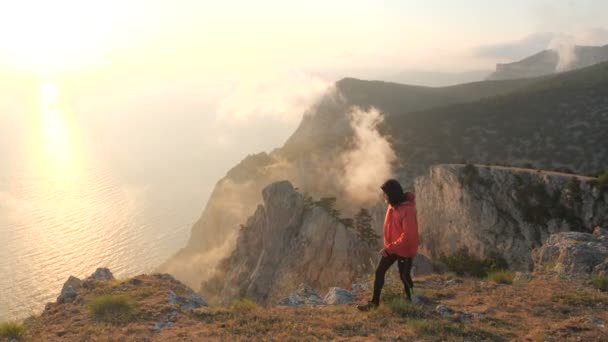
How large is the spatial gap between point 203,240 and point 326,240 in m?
48.6

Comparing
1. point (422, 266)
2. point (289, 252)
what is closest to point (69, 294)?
point (422, 266)

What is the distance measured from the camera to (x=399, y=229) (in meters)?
10.1

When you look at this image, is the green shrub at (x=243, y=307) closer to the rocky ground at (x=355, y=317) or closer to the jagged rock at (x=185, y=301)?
the rocky ground at (x=355, y=317)

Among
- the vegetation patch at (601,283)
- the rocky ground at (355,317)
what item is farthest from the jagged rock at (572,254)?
the rocky ground at (355,317)

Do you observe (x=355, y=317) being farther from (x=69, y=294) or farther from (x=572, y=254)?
(x=572, y=254)

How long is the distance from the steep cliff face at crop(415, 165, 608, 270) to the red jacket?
81.0 feet

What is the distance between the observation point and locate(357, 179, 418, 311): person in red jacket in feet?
32.7

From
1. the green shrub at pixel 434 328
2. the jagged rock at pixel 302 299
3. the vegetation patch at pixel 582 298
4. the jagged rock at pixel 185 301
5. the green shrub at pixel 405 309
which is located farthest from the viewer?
the jagged rock at pixel 302 299

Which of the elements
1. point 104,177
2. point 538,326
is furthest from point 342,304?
point 104,177

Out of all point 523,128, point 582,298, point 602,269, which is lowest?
point 602,269

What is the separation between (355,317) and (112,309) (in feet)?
19.0

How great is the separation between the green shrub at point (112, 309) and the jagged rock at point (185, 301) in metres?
1.10

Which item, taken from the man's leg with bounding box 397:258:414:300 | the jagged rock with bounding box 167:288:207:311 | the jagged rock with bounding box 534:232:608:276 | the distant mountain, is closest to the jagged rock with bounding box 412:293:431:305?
the man's leg with bounding box 397:258:414:300

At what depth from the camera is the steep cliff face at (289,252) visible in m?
37.6
